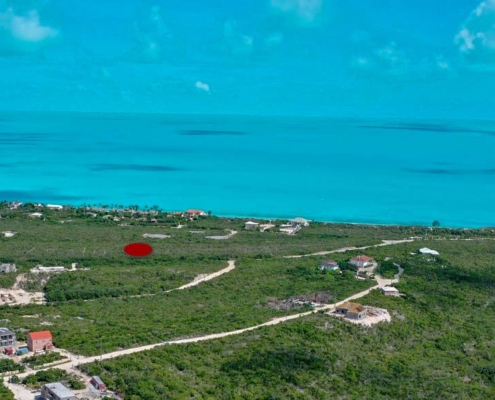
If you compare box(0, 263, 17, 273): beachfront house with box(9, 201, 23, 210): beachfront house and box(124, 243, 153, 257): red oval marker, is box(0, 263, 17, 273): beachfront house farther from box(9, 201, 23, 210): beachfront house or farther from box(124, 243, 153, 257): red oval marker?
box(9, 201, 23, 210): beachfront house

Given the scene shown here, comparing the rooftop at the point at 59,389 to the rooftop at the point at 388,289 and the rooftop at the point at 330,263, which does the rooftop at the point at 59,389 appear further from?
the rooftop at the point at 330,263

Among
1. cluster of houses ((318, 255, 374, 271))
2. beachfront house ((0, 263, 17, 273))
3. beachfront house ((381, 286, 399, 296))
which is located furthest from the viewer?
cluster of houses ((318, 255, 374, 271))

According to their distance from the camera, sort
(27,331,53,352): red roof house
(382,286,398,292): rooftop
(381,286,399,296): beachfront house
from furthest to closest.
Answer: (382,286,398,292): rooftop < (381,286,399,296): beachfront house < (27,331,53,352): red roof house

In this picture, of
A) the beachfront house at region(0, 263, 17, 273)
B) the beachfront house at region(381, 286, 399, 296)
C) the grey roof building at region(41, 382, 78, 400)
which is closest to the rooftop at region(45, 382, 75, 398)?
the grey roof building at region(41, 382, 78, 400)

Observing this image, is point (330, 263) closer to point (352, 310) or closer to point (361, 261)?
point (361, 261)

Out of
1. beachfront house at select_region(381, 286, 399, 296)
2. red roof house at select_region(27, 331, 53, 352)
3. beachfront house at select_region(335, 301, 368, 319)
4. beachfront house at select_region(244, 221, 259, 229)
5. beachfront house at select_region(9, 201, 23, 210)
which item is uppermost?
beachfront house at select_region(9, 201, 23, 210)

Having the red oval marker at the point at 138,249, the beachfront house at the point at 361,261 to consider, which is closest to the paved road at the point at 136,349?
the beachfront house at the point at 361,261

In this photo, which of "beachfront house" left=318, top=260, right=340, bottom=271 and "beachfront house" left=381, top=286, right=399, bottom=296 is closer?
"beachfront house" left=381, top=286, right=399, bottom=296
